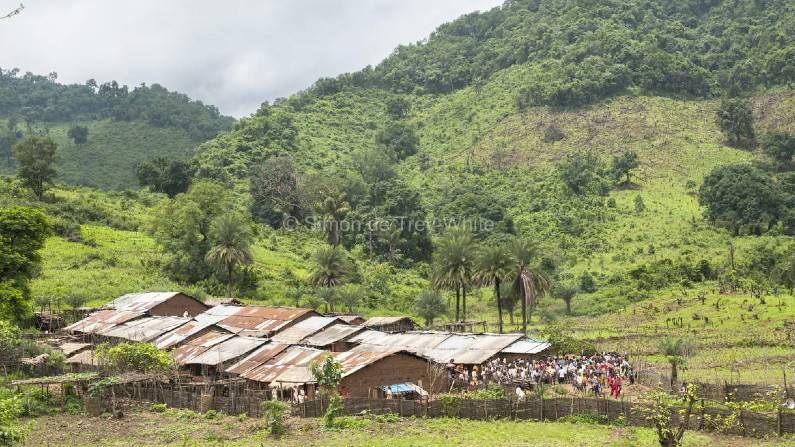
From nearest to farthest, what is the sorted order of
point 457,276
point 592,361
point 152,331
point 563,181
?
point 592,361, point 152,331, point 457,276, point 563,181

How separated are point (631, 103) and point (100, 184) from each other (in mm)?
87629

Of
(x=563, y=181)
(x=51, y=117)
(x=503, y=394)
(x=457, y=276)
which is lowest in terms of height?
(x=503, y=394)

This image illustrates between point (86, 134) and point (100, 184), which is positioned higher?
point (86, 134)

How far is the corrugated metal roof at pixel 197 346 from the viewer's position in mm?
44688

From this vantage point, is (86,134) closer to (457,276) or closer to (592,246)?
(592,246)

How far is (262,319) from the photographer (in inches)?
2062

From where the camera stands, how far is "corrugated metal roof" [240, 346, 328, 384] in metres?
37.3

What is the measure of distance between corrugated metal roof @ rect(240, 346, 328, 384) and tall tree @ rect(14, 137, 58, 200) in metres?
56.0

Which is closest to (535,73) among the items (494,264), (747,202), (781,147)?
(781,147)

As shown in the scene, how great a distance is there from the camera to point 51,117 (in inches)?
7318

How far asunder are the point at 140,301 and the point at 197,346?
1571cm

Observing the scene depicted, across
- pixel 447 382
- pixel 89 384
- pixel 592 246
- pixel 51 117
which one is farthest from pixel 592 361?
pixel 51 117

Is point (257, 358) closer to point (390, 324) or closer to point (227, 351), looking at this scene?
point (227, 351)

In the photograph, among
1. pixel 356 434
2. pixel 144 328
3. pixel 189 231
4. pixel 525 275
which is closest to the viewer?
pixel 356 434
